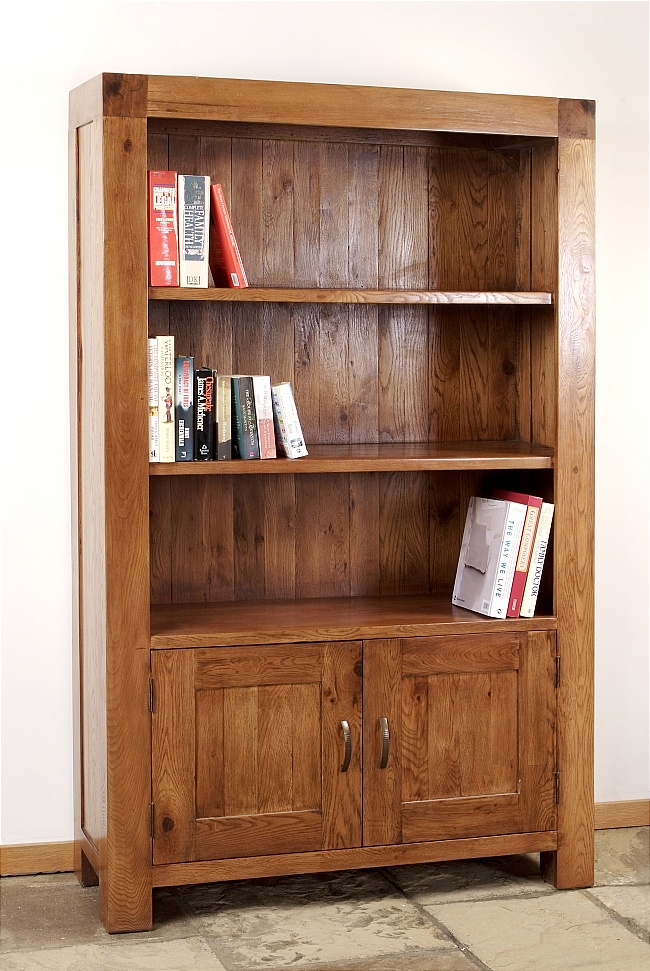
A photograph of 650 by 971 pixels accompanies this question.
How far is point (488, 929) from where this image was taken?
104 inches

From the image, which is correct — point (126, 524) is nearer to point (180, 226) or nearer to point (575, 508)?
point (180, 226)

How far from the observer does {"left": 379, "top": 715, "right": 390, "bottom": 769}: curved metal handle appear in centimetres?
270

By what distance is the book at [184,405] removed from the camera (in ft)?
8.52

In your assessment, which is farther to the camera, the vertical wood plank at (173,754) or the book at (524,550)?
the book at (524,550)

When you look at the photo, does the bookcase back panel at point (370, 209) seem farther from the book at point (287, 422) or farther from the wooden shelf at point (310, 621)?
the wooden shelf at point (310, 621)

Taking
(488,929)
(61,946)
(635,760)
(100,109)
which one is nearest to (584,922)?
(488,929)

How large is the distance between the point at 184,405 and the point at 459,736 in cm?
103

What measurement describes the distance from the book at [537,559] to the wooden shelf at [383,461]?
0.12 m

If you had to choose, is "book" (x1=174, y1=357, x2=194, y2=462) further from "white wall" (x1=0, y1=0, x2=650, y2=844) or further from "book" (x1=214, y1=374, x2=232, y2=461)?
"white wall" (x1=0, y1=0, x2=650, y2=844)

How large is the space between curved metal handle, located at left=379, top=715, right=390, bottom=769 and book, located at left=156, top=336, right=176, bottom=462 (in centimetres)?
79

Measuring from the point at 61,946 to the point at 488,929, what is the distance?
96cm

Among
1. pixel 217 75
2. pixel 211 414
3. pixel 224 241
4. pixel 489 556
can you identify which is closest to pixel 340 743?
pixel 489 556

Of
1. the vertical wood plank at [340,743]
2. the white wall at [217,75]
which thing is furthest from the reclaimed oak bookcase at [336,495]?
the white wall at [217,75]

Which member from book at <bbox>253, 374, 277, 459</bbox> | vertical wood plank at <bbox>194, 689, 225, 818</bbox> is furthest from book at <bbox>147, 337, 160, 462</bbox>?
vertical wood plank at <bbox>194, 689, 225, 818</bbox>
